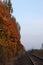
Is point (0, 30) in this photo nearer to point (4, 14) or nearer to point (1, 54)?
point (1, 54)

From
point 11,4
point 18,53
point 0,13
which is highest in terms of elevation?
point 11,4

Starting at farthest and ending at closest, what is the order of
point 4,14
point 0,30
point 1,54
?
point 4,14 → point 0,30 → point 1,54

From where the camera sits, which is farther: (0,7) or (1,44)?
(0,7)

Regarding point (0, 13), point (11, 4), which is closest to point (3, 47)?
point (0, 13)

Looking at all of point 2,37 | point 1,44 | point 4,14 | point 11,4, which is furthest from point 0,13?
point 11,4

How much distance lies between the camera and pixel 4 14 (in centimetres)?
4791

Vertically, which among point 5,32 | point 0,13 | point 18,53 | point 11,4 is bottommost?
point 18,53

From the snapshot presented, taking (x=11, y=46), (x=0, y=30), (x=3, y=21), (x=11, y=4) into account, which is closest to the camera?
(x=0, y=30)

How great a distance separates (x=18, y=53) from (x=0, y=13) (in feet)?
97.1

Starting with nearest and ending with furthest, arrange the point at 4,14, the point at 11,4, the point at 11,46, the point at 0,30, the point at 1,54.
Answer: the point at 1,54 → the point at 0,30 → the point at 4,14 → the point at 11,46 → the point at 11,4

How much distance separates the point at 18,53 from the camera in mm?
73875

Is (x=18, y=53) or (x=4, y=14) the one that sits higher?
(x=4, y=14)

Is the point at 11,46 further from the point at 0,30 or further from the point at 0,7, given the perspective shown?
the point at 0,30

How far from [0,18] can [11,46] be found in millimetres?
9756
